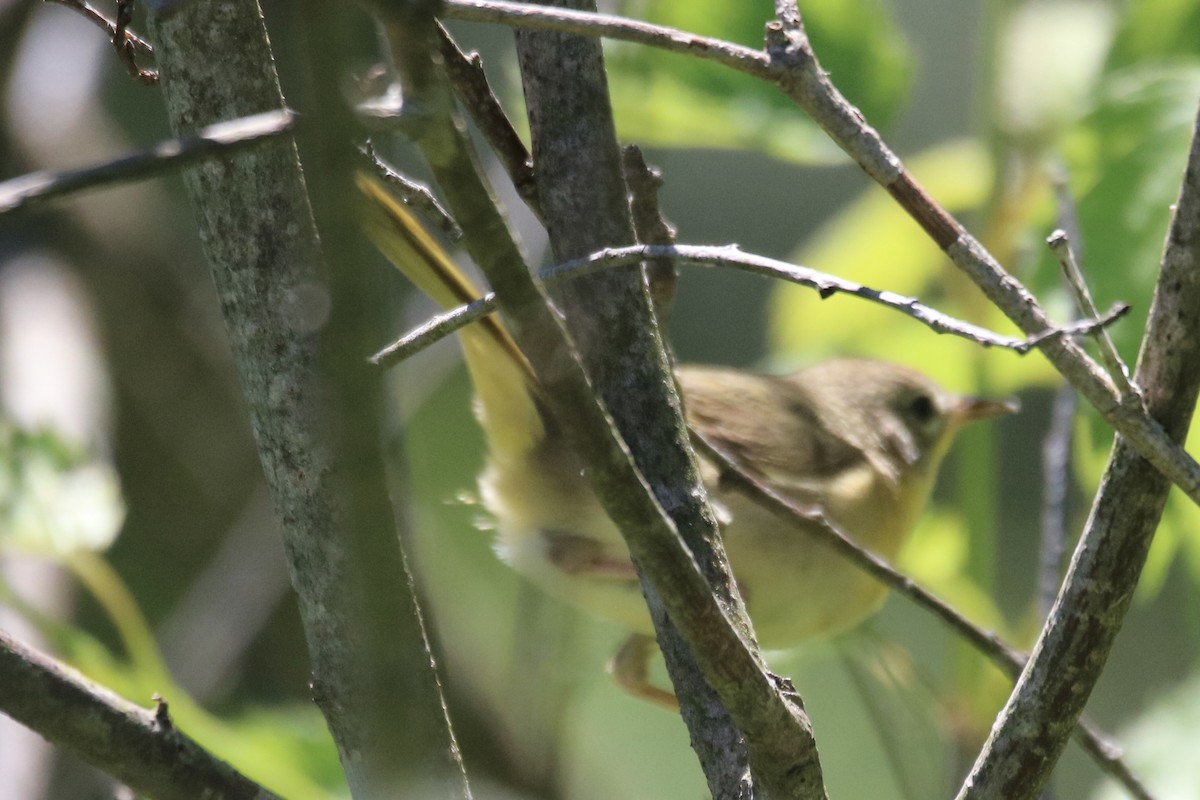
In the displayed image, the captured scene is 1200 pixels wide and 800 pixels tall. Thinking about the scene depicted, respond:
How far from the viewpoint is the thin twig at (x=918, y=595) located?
108cm

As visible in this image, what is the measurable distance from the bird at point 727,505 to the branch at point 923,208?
940mm

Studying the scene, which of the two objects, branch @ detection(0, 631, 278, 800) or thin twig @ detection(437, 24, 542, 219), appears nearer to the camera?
branch @ detection(0, 631, 278, 800)

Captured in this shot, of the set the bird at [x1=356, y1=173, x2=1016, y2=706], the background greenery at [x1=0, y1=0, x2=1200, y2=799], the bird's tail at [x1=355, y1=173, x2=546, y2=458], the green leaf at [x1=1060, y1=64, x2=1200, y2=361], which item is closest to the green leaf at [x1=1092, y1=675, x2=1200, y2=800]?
the background greenery at [x1=0, y1=0, x2=1200, y2=799]

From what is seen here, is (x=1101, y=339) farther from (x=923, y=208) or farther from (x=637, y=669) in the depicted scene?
(x=637, y=669)

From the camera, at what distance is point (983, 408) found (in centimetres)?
198

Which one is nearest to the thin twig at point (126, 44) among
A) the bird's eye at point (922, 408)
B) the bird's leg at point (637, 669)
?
the bird's leg at point (637, 669)

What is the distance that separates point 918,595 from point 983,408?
3.18ft

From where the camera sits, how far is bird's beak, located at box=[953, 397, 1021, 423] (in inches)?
78.2

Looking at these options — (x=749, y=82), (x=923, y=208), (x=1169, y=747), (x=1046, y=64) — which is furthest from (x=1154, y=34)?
(x=923, y=208)

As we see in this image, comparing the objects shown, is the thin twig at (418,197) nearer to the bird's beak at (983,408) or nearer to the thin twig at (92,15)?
the thin twig at (92,15)

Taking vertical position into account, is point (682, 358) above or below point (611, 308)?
above

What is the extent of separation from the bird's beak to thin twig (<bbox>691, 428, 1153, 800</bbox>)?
33.0 inches

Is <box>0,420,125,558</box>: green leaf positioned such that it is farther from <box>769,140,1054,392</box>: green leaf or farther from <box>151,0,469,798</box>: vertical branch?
<box>769,140,1054,392</box>: green leaf

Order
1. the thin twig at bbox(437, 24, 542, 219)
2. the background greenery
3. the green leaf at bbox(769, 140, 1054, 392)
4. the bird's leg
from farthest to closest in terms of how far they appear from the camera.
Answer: the bird's leg, the green leaf at bbox(769, 140, 1054, 392), the background greenery, the thin twig at bbox(437, 24, 542, 219)
